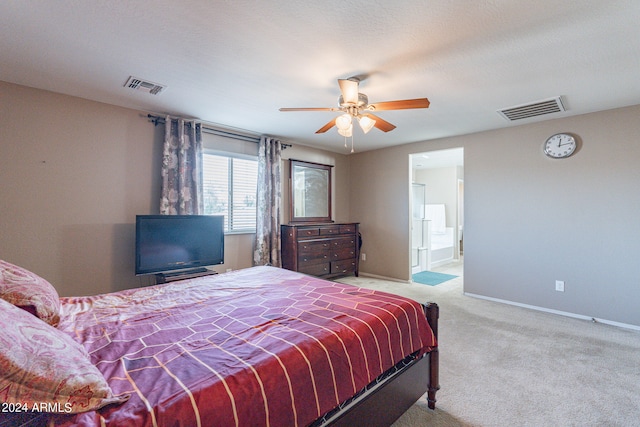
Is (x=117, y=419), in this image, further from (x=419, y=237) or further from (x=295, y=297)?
(x=419, y=237)

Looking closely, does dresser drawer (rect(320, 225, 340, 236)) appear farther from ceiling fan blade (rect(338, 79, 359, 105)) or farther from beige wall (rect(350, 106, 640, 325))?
ceiling fan blade (rect(338, 79, 359, 105))

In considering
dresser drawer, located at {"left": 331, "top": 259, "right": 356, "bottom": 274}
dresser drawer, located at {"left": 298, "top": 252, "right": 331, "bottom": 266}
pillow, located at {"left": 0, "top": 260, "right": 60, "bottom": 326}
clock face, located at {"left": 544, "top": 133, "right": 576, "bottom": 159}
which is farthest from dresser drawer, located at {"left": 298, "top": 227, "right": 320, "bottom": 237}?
clock face, located at {"left": 544, "top": 133, "right": 576, "bottom": 159}

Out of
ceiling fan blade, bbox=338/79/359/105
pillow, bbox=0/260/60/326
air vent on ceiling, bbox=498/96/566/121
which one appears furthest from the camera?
air vent on ceiling, bbox=498/96/566/121

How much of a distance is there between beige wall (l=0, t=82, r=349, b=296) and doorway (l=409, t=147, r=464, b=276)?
17.0 ft

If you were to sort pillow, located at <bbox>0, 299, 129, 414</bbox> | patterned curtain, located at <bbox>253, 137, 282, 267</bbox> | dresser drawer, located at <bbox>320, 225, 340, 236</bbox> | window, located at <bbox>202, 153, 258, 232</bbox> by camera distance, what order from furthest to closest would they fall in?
dresser drawer, located at <bbox>320, 225, 340, 236</bbox>, patterned curtain, located at <bbox>253, 137, 282, 267</bbox>, window, located at <bbox>202, 153, 258, 232</bbox>, pillow, located at <bbox>0, 299, 129, 414</bbox>

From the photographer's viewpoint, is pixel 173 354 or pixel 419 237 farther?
pixel 419 237

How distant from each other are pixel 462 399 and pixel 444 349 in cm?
74

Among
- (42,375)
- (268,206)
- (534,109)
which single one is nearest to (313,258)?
(268,206)

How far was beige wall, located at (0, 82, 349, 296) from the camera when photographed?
107 inches

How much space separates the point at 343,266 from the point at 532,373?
10.9 ft

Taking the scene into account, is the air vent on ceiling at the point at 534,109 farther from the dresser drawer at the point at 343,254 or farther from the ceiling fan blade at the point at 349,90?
the dresser drawer at the point at 343,254

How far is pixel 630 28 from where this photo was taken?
6.16 ft

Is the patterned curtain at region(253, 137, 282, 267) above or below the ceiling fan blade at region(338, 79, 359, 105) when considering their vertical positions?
below

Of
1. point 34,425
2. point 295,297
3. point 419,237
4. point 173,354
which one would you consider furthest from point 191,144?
point 419,237
